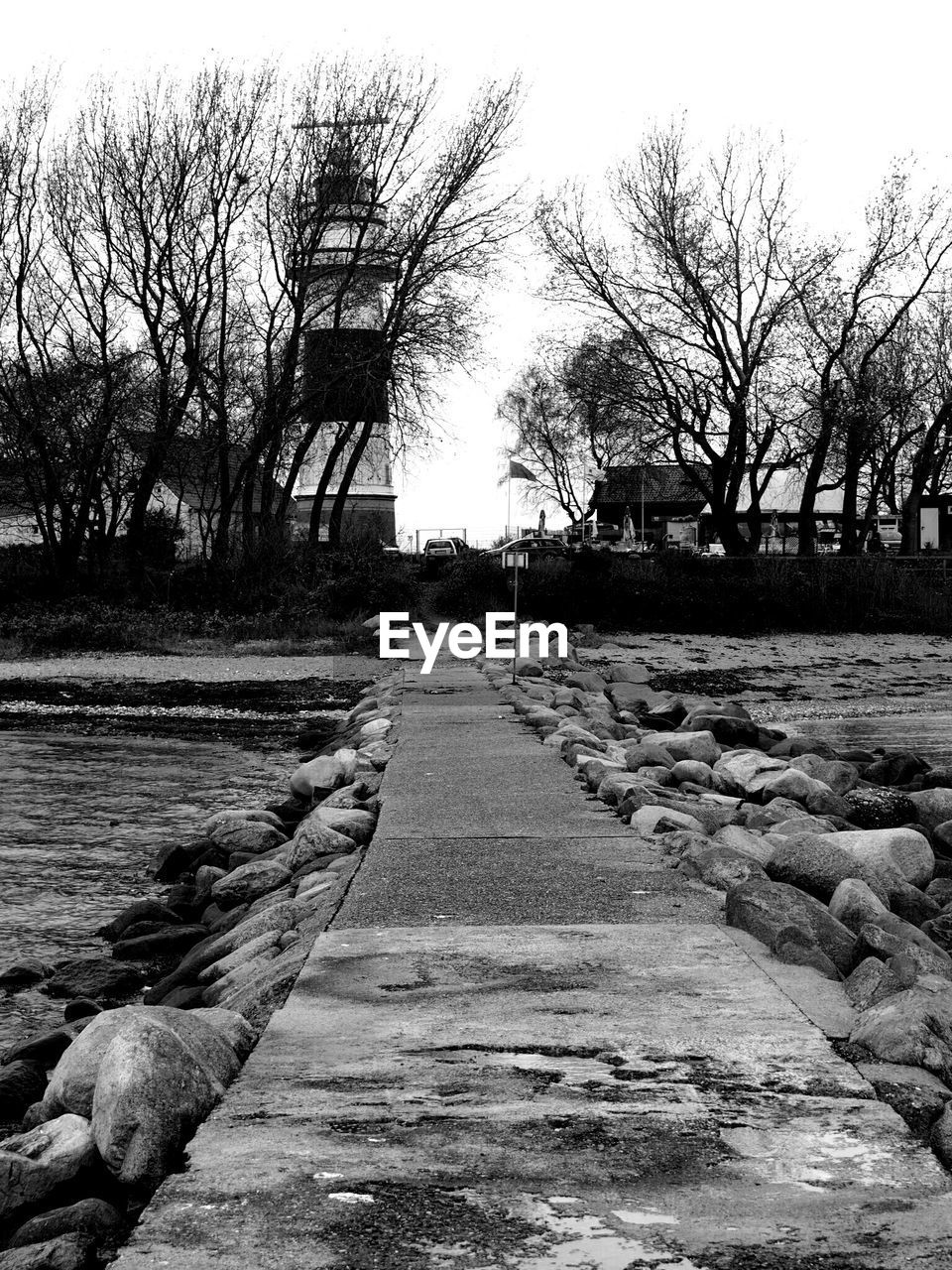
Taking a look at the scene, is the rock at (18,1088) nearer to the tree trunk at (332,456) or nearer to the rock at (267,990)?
the rock at (267,990)

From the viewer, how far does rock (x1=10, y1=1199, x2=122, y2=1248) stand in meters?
2.94

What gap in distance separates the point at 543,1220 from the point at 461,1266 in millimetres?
227

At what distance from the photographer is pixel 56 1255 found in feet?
9.24

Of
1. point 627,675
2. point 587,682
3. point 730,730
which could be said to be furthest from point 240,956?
point 627,675

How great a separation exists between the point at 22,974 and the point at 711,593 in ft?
85.5

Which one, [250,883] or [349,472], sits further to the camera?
[349,472]

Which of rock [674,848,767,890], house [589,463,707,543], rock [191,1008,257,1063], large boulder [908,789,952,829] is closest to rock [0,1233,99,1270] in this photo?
rock [191,1008,257,1063]

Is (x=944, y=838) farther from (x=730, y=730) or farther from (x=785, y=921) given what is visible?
(x=730, y=730)

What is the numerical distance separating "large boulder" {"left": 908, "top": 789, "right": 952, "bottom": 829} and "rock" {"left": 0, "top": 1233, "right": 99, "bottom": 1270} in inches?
318

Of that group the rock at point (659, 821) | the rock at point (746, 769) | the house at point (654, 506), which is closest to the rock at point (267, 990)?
the rock at point (659, 821)

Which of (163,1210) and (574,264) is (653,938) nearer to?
(163,1210)

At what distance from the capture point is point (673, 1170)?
289cm

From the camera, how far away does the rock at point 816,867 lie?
6078 millimetres

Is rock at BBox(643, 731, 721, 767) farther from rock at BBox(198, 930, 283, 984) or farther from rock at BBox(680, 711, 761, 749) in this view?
rock at BBox(198, 930, 283, 984)
